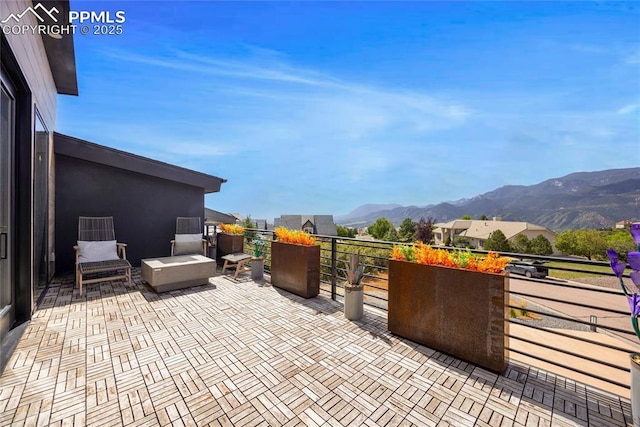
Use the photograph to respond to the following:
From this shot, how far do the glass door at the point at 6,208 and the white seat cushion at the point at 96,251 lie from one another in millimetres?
2338

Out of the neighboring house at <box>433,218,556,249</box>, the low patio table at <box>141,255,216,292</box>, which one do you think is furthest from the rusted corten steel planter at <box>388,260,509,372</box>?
the neighboring house at <box>433,218,556,249</box>

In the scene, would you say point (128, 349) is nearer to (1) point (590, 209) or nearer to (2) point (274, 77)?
(2) point (274, 77)

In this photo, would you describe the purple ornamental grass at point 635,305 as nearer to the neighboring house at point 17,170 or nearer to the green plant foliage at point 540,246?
the neighboring house at point 17,170

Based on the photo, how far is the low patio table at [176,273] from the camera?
493 centimetres

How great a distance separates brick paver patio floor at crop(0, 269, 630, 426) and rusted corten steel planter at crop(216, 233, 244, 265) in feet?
11.5

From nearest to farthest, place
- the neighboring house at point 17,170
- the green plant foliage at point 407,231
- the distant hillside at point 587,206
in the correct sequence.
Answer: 1. the neighboring house at point 17,170
2. the green plant foliage at point 407,231
3. the distant hillside at point 587,206

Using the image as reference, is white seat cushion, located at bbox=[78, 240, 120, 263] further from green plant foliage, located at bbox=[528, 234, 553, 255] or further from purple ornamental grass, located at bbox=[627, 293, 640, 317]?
green plant foliage, located at bbox=[528, 234, 553, 255]

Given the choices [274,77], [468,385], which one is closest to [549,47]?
[274,77]

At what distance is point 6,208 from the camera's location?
10.4 feet

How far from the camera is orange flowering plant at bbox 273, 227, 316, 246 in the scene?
4945mm

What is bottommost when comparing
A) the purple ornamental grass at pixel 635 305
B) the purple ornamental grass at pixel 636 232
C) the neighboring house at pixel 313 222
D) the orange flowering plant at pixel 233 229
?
the neighboring house at pixel 313 222

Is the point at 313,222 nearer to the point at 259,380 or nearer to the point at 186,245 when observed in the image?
the point at 186,245

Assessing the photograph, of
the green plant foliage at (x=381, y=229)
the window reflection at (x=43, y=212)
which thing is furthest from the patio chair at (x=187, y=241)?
the green plant foliage at (x=381, y=229)

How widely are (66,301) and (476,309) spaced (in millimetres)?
5955
